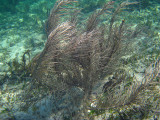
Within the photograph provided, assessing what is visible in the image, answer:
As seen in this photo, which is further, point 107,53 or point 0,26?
point 0,26

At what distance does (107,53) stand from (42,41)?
5274 millimetres

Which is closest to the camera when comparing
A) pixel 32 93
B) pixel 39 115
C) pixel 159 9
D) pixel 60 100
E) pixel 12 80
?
pixel 39 115

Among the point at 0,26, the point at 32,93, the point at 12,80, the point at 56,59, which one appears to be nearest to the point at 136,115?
the point at 56,59

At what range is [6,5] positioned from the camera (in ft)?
42.8

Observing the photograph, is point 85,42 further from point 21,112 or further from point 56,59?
point 21,112

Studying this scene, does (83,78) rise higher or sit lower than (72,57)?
lower

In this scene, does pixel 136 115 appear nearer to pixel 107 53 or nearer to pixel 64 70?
pixel 107 53

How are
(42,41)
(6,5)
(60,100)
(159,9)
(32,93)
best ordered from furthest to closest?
(6,5) → (159,9) → (42,41) → (32,93) → (60,100)

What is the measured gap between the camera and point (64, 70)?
3.27 metres

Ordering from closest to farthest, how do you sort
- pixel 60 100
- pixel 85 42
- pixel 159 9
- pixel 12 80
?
pixel 85 42
pixel 60 100
pixel 12 80
pixel 159 9

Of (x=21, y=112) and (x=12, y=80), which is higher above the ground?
(x=12, y=80)

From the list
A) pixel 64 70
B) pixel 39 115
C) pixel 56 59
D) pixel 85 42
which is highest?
pixel 85 42

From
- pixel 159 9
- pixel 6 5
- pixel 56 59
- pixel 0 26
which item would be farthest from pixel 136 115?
pixel 6 5

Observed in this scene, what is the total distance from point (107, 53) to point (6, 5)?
14.7 metres
